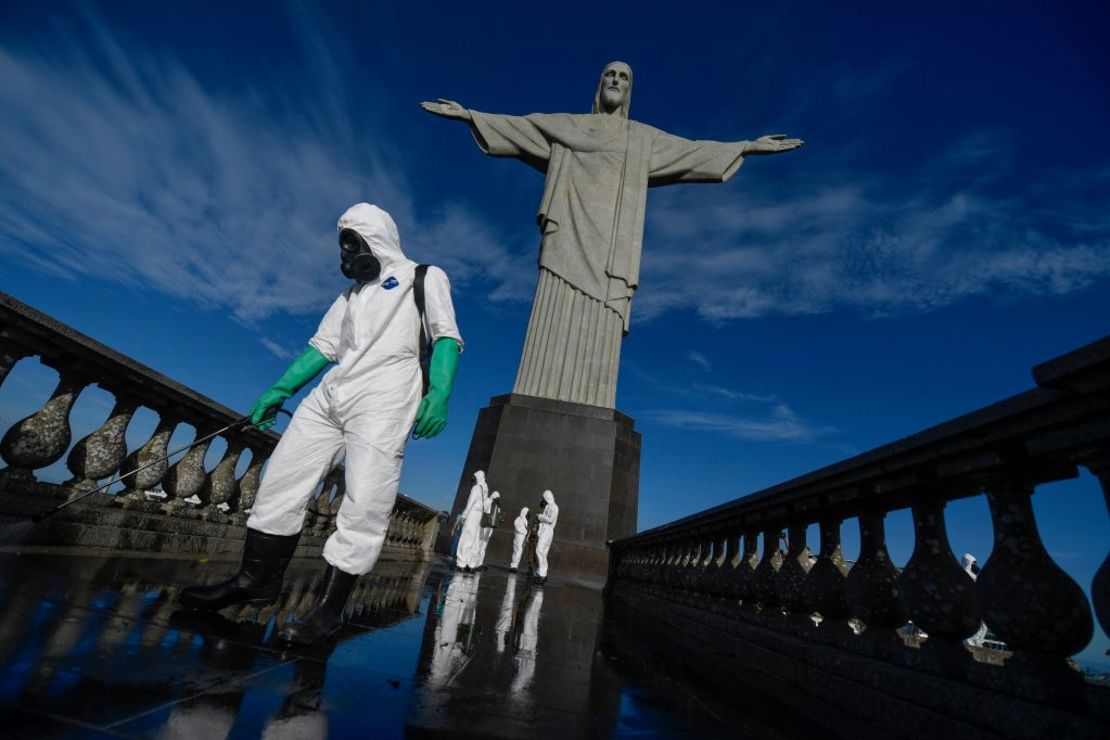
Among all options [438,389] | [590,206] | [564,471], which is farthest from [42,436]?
[590,206]

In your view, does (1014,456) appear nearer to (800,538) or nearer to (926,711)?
(926,711)

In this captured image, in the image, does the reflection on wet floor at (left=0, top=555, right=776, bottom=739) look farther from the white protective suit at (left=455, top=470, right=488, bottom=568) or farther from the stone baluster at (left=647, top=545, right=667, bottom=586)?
the white protective suit at (left=455, top=470, right=488, bottom=568)

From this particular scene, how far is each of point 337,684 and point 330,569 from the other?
844 mm

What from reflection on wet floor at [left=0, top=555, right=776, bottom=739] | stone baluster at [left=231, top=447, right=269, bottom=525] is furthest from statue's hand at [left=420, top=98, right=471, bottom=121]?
reflection on wet floor at [left=0, top=555, right=776, bottom=739]

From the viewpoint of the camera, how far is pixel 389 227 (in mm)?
2898

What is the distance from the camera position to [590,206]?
15.5 metres

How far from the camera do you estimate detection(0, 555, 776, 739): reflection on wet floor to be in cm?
118

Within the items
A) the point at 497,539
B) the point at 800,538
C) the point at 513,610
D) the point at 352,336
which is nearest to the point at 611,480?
the point at 497,539

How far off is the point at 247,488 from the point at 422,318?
3.95 metres

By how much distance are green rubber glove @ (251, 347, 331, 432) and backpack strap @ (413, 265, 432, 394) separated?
27.7 inches

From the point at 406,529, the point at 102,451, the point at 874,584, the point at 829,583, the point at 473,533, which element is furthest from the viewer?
the point at 406,529

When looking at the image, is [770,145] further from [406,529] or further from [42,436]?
[42,436]

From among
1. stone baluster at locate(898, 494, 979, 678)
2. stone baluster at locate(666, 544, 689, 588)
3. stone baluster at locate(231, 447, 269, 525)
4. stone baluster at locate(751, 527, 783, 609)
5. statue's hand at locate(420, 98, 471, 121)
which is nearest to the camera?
stone baluster at locate(898, 494, 979, 678)

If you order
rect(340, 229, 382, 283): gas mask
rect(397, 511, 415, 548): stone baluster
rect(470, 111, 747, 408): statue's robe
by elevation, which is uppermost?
rect(470, 111, 747, 408): statue's robe
